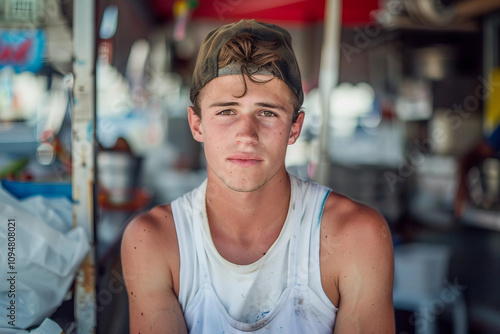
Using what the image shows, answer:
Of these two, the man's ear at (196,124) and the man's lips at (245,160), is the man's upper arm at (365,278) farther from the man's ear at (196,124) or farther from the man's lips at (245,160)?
the man's ear at (196,124)

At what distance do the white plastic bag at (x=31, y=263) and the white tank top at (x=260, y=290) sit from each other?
453 millimetres

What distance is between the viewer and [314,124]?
545cm

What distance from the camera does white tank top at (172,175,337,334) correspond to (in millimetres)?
1328

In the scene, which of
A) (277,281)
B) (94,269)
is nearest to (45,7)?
(94,269)

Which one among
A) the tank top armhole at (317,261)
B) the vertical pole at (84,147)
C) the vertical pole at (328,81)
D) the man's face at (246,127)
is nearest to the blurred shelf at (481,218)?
the vertical pole at (328,81)

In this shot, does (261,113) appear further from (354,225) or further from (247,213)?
(354,225)

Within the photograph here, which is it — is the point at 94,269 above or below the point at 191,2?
below

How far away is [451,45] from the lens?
6566mm

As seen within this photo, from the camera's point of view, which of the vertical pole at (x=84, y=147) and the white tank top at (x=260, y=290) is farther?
the vertical pole at (x=84, y=147)

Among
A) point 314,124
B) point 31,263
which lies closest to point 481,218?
point 314,124

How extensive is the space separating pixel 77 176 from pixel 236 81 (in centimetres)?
76

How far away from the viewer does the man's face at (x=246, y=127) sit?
1278 millimetres

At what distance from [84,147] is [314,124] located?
4173 millimetres

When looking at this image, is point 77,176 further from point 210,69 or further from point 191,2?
point 191,2
